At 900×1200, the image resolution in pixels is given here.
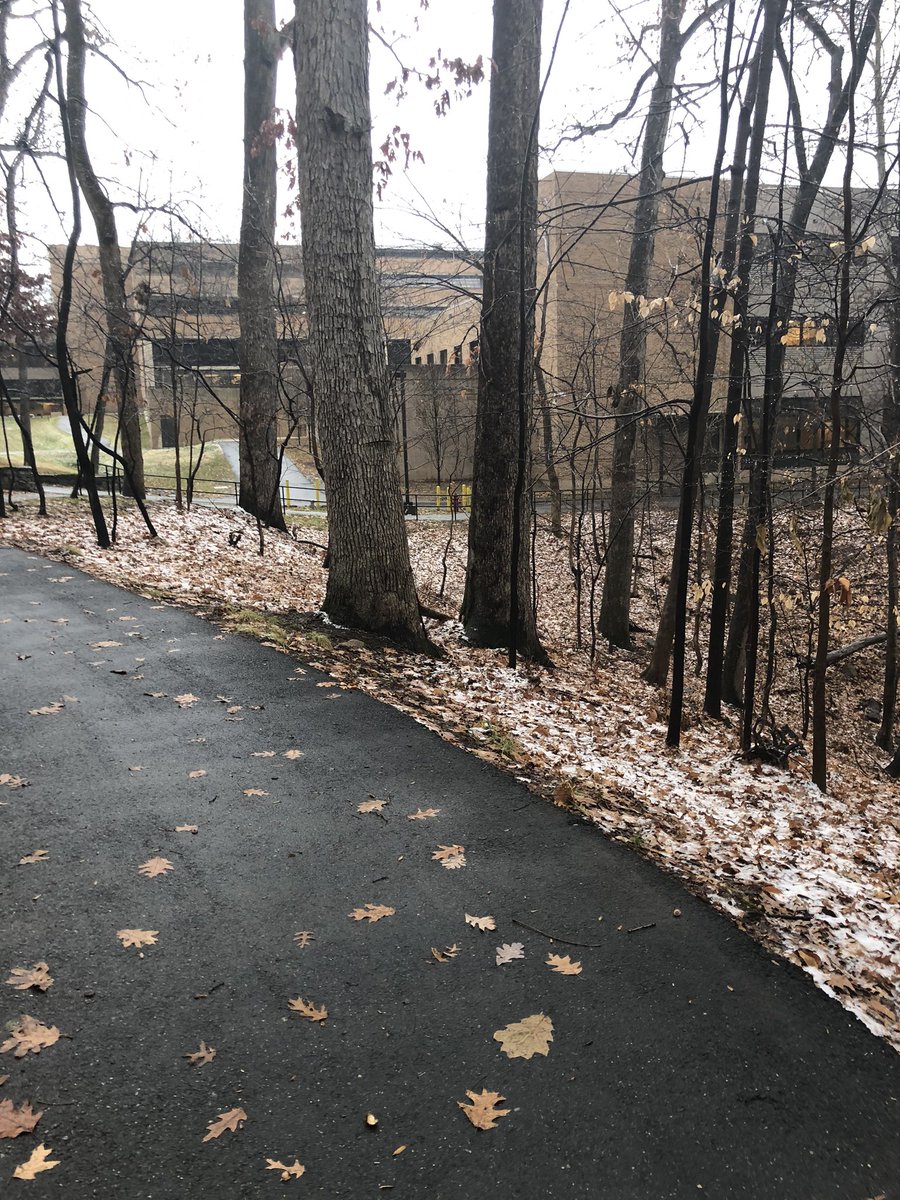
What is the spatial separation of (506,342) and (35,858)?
6674mm

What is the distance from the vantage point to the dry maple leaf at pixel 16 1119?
7.90ft

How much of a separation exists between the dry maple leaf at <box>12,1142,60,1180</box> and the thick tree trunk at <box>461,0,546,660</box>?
20.3ft

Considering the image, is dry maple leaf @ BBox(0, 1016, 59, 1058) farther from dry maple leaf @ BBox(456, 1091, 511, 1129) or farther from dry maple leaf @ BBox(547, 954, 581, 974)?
dry maple leaf @ BBox(547, 954, 581, 974)

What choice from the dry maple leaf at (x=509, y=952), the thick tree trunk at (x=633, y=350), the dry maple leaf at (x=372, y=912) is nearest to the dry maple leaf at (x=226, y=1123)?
the dry maple leaf at (x=372, y=912)

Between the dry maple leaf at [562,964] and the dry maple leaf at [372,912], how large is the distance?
75cm

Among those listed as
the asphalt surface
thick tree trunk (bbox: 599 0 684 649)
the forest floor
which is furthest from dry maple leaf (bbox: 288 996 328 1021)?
thick tree trunk (bbox: 599 0 684 649)

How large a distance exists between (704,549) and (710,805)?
10.5 m

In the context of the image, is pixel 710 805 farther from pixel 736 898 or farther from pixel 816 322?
pixel 816 322

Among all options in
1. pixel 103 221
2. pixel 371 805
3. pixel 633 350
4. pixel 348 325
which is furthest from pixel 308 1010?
pixel 103 221

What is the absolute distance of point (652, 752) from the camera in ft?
22.8

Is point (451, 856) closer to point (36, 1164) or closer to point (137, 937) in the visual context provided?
point (137, 937)

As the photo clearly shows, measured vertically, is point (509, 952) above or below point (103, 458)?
below

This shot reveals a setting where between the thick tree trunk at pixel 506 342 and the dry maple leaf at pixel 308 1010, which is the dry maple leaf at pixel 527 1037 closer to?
the dry maple leaf at pixel 308 1010

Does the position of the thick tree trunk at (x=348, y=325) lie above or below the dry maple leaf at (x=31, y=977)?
above
